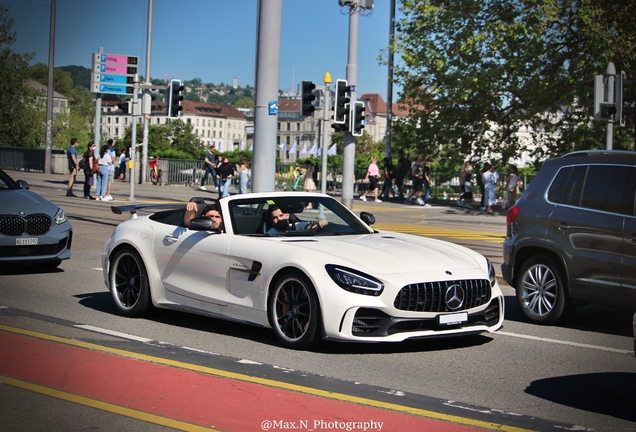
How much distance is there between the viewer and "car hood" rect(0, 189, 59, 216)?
Answer: 1211 centimetres

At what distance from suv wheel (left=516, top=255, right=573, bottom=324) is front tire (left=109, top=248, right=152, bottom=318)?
13.0 feet

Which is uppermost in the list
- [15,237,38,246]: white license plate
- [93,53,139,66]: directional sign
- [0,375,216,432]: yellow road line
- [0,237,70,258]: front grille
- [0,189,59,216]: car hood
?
[93,53,139,66]: directional sign

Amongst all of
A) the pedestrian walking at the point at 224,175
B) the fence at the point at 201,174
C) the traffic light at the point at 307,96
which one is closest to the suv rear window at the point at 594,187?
the traffic light at the point at 307,96

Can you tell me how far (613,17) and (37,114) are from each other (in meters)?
50.8

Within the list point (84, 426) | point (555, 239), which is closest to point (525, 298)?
point (555, 239)

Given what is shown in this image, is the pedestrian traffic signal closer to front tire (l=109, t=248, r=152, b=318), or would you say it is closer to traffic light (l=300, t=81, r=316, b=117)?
traffic light (l=300, t=81, r=316, b=117)

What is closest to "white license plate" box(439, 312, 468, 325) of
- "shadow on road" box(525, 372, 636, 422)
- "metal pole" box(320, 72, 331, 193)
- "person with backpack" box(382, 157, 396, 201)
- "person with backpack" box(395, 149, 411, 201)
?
"shadow on road" box(525, 372, 636, 422)

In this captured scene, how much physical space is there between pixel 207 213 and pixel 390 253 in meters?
2.11

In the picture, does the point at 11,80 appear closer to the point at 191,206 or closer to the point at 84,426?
the point at 191,206

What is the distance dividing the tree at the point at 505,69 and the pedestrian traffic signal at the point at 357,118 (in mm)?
10109

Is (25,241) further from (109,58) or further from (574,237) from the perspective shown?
(109,58)

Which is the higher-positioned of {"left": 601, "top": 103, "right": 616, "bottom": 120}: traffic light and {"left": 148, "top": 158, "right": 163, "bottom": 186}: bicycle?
{"left": 601, "top": 103, "right": 616, "bottom": 120}: traffic light

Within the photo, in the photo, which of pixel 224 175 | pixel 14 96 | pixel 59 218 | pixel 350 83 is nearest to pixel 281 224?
pixel 59 218

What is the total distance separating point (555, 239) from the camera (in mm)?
9266
